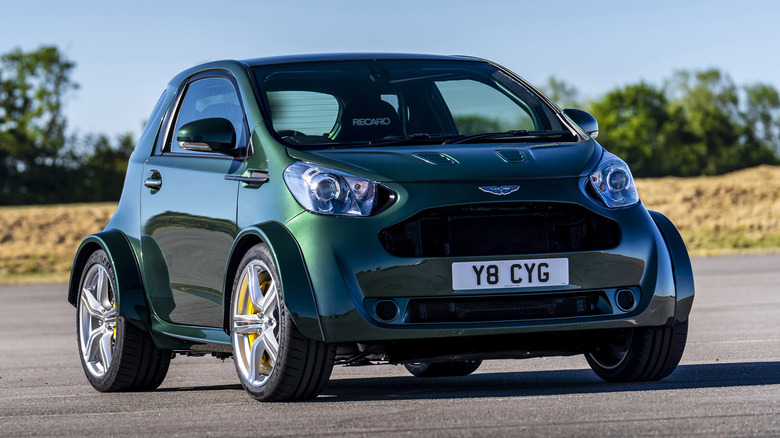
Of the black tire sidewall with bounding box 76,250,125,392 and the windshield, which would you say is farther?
the black tire sidewall with bounding box 76,250,125,392

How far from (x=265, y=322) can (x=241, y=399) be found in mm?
628

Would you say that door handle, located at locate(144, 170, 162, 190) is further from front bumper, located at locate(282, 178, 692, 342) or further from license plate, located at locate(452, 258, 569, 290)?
license plate, located at locate(452, 258, 569, 290)

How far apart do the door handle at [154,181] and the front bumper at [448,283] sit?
5.41 feet

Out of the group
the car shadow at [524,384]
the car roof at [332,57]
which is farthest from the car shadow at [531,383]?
the car roof at [332,57]

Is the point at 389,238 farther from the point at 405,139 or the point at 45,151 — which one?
the point at 45,151

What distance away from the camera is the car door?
6480mm

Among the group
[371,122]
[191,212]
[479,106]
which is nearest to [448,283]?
[371,122]

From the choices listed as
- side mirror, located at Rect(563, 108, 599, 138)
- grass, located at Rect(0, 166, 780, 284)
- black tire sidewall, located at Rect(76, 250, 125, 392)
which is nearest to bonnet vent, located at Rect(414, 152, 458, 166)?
side mirror, located at Rect(563, 108, 599, 138)

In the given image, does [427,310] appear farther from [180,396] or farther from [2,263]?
[2,263]

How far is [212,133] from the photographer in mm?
6422

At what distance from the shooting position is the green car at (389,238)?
5645 mm

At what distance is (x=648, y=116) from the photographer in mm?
109625

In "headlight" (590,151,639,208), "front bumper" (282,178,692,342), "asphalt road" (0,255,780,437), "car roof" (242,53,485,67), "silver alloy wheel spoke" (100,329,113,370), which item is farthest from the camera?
"silver alloy wheel spoke" (100,329,113,370)

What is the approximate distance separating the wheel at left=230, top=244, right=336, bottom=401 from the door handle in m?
1.21
